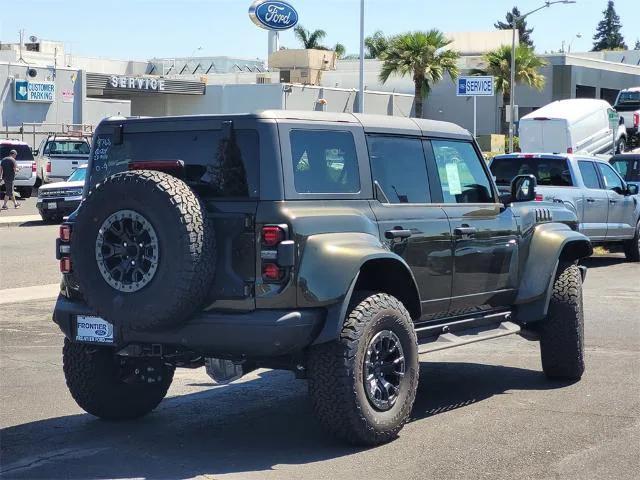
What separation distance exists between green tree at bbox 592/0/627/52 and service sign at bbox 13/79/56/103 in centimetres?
10994

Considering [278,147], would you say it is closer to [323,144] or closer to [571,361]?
[323,144]

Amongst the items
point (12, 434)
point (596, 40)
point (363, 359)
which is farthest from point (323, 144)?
point (596, 40)

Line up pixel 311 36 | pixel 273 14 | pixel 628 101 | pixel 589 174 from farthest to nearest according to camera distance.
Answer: pixel 311 36, pixel 273 14, pixel 628 101, pixel 589 174

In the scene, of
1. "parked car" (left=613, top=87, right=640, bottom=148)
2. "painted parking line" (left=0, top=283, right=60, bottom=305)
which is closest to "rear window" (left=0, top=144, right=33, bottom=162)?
"painted parking line" (left=0, top=283, right=60, bottom=305)

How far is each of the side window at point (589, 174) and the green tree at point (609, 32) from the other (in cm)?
13163

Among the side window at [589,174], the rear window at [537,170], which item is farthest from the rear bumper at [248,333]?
the side window at [589,174]

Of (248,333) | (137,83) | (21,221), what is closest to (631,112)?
(137,83)

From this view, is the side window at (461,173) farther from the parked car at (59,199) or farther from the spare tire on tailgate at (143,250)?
the parked car at (59,199)

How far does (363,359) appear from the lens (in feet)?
21.8

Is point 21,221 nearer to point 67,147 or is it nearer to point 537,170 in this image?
point 67,147

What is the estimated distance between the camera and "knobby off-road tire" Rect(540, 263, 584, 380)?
347 inches

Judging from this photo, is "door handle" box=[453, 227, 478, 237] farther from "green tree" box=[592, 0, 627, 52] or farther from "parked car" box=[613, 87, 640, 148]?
"green tree" box=[592, 0, 627, 52]

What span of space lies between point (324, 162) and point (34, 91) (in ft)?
137

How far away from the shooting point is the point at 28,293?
1461 centimetres
